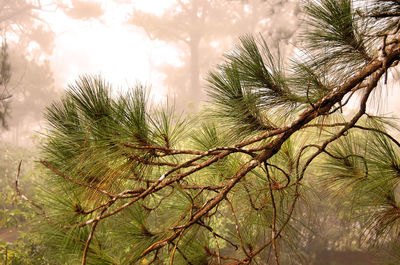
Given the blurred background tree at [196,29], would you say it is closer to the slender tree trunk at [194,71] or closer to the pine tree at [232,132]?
the slender tree trunk at [194,71]

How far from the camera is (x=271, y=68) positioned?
666mm

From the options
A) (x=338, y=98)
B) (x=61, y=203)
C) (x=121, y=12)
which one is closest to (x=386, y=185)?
(x=338, y=98)

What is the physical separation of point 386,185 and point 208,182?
19.2 inches

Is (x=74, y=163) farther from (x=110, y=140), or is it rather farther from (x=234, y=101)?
(x=234, y=101)

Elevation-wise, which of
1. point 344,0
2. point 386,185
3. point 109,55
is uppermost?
point 109,55

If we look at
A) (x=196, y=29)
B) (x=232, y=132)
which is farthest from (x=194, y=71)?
(x=232, y=132)

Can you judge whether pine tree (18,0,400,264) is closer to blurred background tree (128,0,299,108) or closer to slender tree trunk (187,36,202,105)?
blurred background tree (128,0,299,108)

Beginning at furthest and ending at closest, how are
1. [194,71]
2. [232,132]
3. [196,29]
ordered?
[194,71], [196,29], [232,132]

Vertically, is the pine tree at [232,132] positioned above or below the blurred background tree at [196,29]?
below

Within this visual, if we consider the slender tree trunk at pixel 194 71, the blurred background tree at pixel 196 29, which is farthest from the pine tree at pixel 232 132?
the slender tree trunk at pixel 194 71

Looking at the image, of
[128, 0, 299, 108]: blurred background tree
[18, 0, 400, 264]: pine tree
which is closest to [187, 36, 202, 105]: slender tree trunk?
[128, 0, 299, 108]: blurred background tree

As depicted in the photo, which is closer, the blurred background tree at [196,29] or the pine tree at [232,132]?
the pine tree at [232,132]

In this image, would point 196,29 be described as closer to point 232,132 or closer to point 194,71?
point 194,71

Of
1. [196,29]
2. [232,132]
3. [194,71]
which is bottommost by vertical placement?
[232,132]
